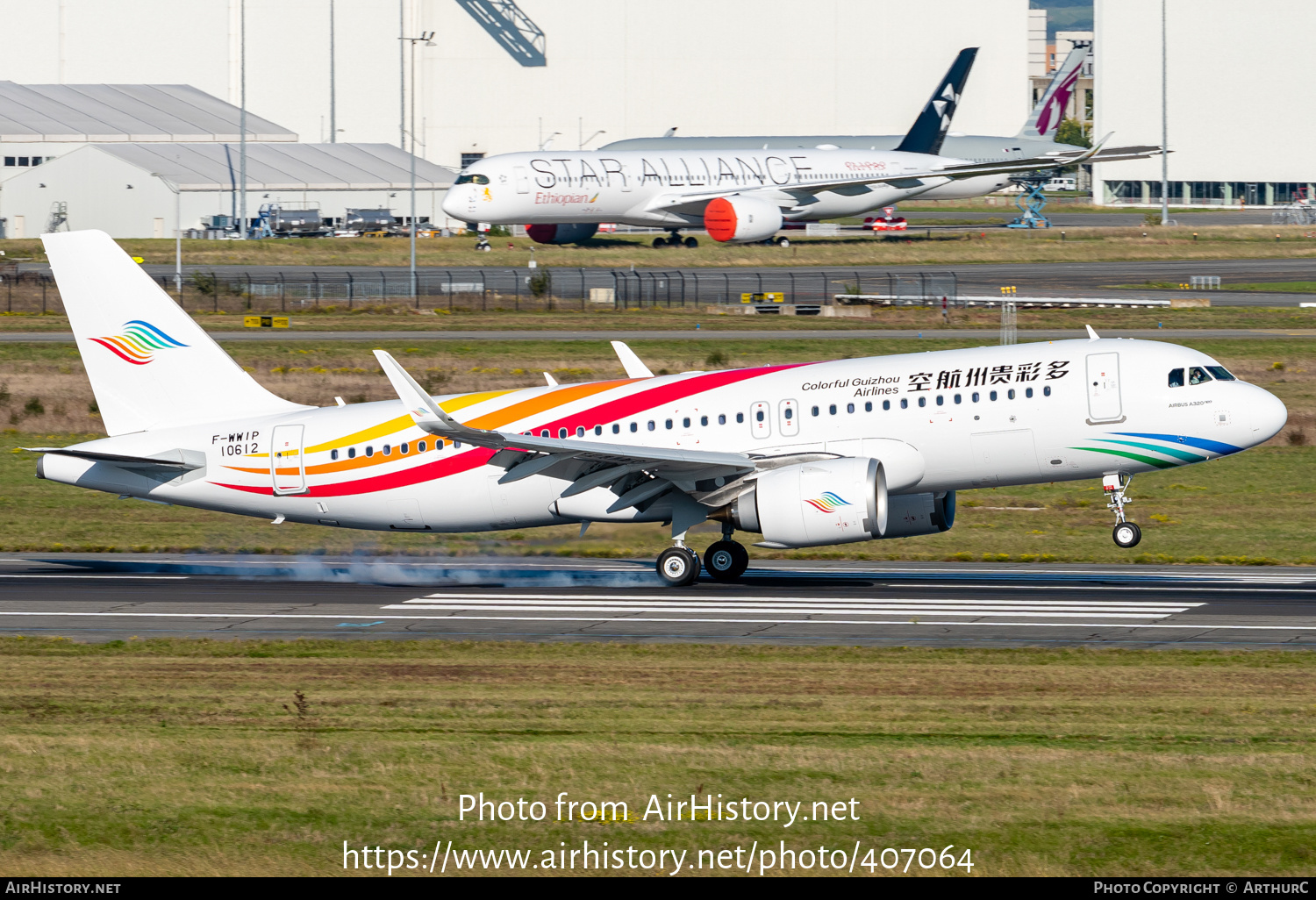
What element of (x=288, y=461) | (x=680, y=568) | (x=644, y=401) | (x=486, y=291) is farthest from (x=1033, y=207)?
(x=288, y=461)

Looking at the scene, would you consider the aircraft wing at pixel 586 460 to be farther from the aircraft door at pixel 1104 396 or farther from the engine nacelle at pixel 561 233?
the engine nacelle at pixel 561 233

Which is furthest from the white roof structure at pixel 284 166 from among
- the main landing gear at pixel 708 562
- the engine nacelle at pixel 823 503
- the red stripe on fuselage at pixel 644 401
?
the engine nacelle at pixel 823 503

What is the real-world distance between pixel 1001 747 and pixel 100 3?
16477 cm

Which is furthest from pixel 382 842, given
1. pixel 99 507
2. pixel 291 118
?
pixel 291 118

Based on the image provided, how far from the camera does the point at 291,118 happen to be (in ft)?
552

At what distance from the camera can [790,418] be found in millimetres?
34312

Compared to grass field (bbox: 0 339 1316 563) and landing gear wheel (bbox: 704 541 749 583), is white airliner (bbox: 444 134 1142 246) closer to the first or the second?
grass field (bbox: 0 339 1316 563)

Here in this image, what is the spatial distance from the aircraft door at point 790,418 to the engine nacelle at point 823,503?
1.29 metres

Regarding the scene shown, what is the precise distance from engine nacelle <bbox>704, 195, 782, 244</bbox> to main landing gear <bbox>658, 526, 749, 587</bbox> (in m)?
78.9

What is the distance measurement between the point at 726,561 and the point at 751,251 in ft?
269

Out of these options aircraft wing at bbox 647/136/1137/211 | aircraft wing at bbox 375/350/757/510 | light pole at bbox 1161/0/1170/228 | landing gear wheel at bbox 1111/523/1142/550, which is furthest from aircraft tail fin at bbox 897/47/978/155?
aircraft wing at bbox 375/350/757/510

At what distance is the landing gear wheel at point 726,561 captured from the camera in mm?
36188

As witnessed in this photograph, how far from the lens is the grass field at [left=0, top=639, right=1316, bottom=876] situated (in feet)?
51.5

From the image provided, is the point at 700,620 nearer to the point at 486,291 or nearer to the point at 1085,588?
the point at 1085,588
